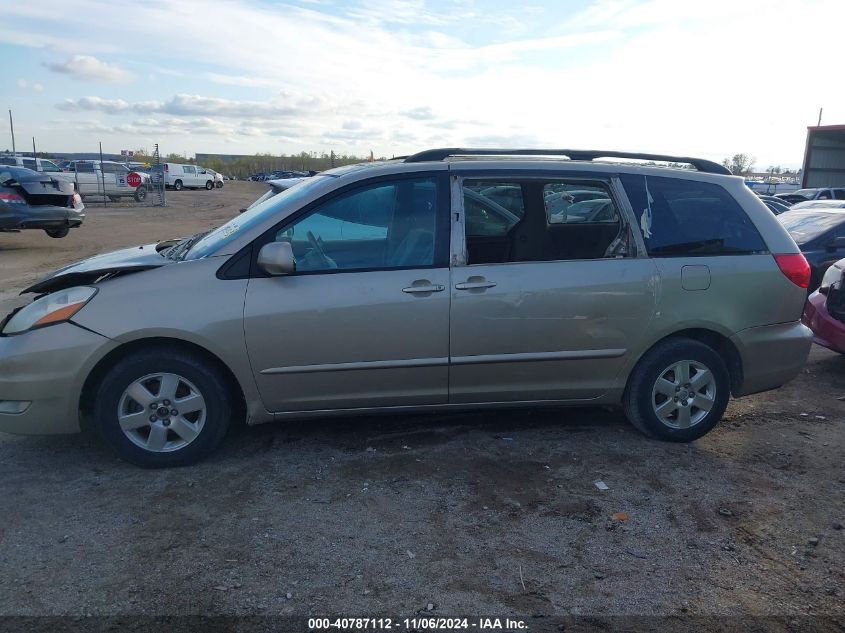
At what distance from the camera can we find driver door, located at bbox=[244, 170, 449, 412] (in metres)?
4.06

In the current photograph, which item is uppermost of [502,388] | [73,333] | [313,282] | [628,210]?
[628,210]

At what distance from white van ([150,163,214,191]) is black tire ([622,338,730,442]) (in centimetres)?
4459

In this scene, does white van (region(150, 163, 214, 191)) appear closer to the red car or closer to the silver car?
the red car

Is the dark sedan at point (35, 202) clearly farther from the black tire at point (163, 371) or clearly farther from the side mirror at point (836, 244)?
the side mirror at point (836, 244)

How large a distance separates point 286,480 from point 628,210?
2716 mm

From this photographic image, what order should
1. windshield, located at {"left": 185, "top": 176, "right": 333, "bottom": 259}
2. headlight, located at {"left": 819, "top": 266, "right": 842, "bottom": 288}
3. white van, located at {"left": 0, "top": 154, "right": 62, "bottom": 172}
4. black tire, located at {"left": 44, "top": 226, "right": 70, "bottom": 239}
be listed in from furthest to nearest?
white van, located at {"left": 0, "top": 154, "right": 62, "bottom": 172}
black tire, located at {"left": 44, "top": 226, "right": 70, "bottom": 239}
headlight, located at {"left": 819, "top": 266, "right": 842, "bottom": 288}
windshield, located at {"left": 185, "top": 176, "right": 333, "bottom": 259}

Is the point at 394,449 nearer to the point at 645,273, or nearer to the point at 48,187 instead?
the point at 645,273

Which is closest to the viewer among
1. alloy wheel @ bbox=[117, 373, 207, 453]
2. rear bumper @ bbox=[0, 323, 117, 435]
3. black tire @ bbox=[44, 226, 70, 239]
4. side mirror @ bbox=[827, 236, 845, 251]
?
rear bumper @ bbox=[0, 323, 117, 435]

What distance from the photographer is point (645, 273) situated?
14.6 feet

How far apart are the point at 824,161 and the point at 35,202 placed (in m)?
29.8

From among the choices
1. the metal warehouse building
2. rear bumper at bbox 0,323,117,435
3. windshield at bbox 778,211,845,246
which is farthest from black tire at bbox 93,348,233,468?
the metal warehouse building

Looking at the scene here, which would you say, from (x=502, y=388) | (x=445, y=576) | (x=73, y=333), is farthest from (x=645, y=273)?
(x=73, y=333)

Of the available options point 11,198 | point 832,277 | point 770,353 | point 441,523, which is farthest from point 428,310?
point 11,198

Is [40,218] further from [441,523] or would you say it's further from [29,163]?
[29,163]
